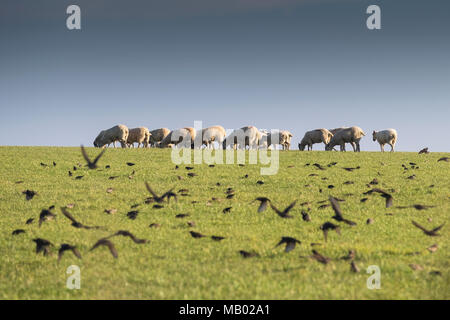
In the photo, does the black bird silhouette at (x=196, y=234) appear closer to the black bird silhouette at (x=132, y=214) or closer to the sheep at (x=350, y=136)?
the black bird silhouette at (x=132, y=214)

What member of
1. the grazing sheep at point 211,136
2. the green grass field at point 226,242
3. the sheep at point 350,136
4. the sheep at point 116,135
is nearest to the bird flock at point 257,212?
the green grass field at point 226,242

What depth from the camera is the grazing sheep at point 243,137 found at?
171 ft

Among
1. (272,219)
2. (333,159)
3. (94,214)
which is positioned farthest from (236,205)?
(333,159)

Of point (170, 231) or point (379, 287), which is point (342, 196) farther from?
point (379, 287)

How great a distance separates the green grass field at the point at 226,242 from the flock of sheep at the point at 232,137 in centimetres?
3199

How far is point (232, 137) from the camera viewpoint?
5216 centimetres

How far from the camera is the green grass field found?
724cm

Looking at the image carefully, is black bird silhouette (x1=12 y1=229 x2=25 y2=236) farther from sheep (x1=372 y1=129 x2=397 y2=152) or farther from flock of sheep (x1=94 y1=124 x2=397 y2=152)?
sheep (x1=372 y1=129 x2=397 y2=152)

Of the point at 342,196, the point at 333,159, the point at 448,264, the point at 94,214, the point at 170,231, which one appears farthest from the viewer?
the point at 333,159

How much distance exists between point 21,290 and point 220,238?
472 centimetres

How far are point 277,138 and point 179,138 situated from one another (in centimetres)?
1805

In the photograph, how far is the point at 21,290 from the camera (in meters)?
7.54

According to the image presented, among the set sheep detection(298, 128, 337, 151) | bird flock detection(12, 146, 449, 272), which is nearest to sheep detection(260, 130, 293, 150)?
sheep detection(298, 128, 337, 151)

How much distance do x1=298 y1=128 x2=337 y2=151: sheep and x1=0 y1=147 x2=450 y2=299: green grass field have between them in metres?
42.6
